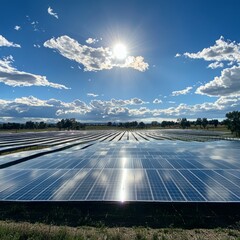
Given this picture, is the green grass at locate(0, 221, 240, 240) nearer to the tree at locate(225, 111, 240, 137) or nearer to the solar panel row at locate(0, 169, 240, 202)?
the solar panel row at locate(0, 169, 240, 202)

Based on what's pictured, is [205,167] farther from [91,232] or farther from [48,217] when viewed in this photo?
[48,217]

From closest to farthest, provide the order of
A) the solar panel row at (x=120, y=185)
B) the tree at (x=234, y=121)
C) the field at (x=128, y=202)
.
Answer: the field at (x=128, y=202) → the solar panel row at (x=120, y=185) → the tree at (x=234, y=121)

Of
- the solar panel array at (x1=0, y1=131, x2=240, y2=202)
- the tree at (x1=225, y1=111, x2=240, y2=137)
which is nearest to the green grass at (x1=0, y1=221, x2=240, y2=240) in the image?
the solar panel array at (x1=0, y1=131, x2=240, y2=202)

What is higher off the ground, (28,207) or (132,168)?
(132,168)

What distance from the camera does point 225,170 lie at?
18.5m

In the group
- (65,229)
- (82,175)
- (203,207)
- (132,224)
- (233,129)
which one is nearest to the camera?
(65,229)

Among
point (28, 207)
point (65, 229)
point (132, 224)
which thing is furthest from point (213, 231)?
point (28, 207)

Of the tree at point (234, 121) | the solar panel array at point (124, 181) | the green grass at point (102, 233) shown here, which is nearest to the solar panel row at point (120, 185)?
the solar panel array at point (124, 181)

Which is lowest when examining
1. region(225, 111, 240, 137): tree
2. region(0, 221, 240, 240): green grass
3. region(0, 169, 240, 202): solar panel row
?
region(0, 221, 240, 240): green grass

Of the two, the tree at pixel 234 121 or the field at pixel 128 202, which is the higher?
the tree at pixel 234 121

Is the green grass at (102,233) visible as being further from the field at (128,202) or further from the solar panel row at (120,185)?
the solar panel row at (120,185)

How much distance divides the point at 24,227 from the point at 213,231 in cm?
974

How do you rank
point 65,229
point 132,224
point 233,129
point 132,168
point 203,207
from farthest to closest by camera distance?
point 233,129 → point 132,168 → point 203,207 → point 132,224 → point 65,229

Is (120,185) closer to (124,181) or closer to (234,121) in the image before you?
(124,181)
